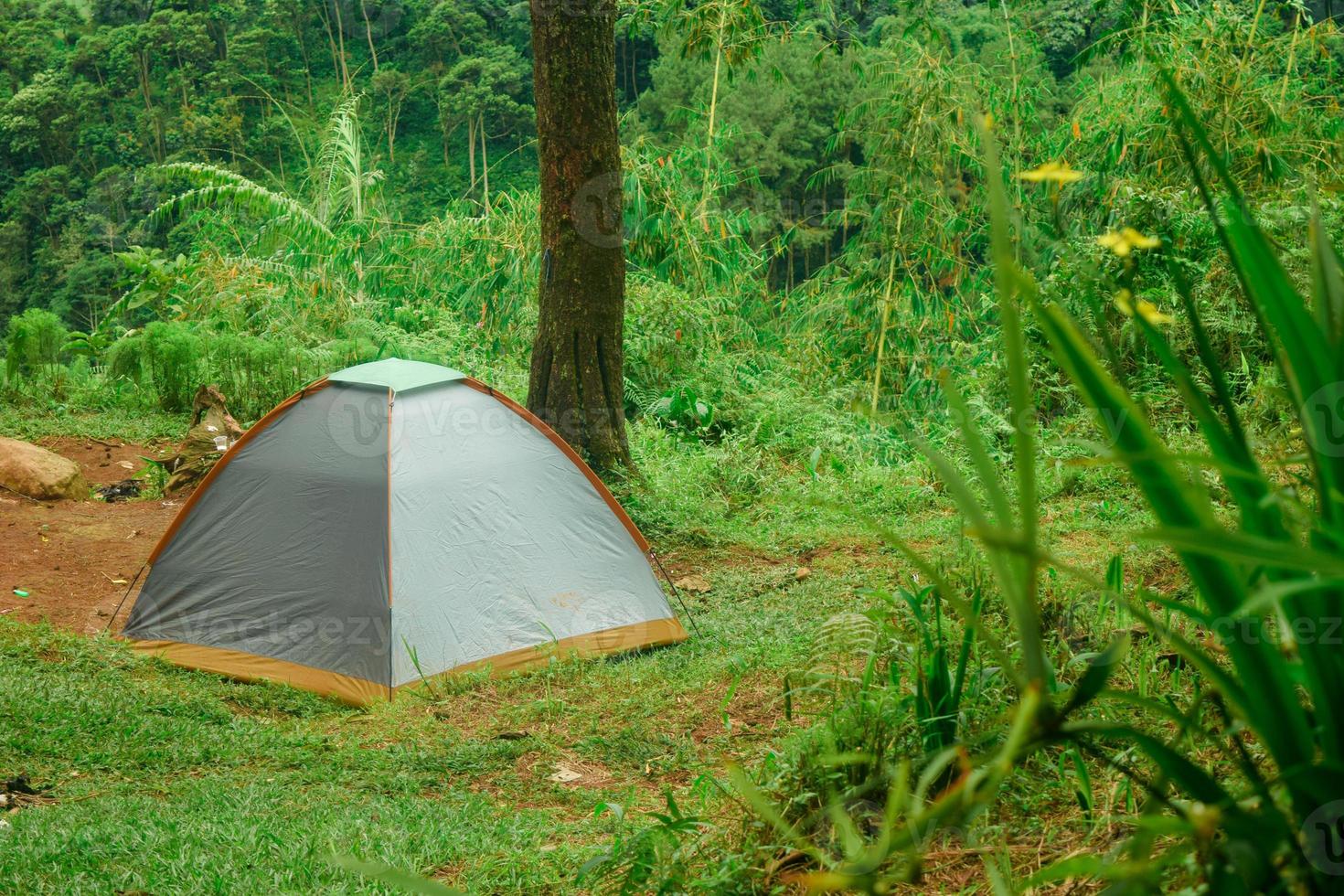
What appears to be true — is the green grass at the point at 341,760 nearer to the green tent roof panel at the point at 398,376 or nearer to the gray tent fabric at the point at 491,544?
the gray tent fabric at the point at 491,544

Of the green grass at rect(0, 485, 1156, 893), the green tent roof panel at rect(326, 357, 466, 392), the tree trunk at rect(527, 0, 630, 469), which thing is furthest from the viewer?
the tree trunk at rect(527, 0, 630, 469)

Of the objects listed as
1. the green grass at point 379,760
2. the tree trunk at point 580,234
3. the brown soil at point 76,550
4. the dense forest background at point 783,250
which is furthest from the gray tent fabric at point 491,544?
A: the dense forest background at point 783,250

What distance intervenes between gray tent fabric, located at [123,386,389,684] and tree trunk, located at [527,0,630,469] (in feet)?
5.41

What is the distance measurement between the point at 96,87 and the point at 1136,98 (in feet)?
100

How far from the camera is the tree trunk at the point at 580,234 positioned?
578 cm

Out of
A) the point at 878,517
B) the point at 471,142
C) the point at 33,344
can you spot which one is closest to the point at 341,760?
the point at 878,517

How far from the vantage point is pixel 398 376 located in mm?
4625

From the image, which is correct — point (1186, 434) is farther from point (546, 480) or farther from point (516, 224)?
point (516, 224)

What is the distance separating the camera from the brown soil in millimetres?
4773

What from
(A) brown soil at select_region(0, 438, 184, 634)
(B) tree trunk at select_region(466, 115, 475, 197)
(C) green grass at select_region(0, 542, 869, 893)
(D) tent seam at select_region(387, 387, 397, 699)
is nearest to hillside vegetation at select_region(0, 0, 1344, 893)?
(C) green grass at select_region(0, 542, 869, 893)

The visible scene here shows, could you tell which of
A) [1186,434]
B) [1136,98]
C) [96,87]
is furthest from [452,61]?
[1186,434]

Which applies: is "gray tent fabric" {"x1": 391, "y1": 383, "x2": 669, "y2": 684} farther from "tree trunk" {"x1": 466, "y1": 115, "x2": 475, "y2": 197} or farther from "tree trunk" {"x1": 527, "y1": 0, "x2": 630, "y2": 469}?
"tree trunk" {"x1": 466, "y1": 115, "x2": 475, "y2": 197}

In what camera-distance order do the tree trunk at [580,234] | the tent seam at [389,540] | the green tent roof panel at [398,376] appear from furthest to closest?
the tree trunk at [580,234]
the green tent roof panel at [398,376]
the tent seam at [389,540]

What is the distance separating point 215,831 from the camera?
2648mm
